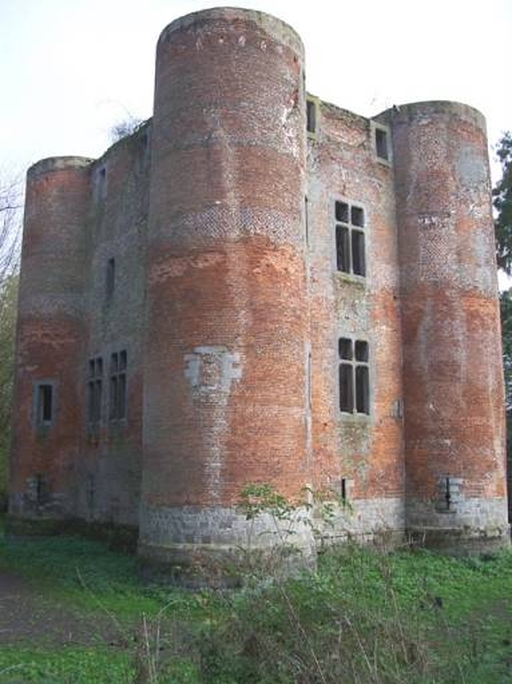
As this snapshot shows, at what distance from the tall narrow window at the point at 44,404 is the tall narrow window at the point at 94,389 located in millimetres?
1307

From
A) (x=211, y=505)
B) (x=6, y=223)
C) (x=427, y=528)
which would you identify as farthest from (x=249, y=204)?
(x=6, y=223)

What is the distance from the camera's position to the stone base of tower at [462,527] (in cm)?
1708

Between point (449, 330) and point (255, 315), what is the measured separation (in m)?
6.41

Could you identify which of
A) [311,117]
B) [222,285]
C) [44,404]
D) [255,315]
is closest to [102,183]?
[44,404]

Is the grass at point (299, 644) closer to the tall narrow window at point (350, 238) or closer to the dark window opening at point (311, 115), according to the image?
the tall narrow window at point (350, 238)

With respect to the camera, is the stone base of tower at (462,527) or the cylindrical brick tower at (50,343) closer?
the stone base of tower at (462,527)

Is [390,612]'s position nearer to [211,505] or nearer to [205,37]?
[211,505]

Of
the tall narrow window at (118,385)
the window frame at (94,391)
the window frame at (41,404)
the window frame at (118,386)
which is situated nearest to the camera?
the window frame at (118,386)

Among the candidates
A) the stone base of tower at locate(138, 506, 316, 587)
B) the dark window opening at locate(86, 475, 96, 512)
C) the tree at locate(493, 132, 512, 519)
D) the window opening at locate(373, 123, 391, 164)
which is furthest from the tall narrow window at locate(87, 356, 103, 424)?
the tree at locate(493, 132, 512, 519)

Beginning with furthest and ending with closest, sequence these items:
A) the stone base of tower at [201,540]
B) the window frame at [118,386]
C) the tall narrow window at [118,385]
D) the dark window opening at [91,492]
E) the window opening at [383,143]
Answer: the dark window opening at [91,492]
the window opening at [383,143]
the tall narrow window at [118,385]
the window frame at [118,386]
the stone base of tower at [201,540]

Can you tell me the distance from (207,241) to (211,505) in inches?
198

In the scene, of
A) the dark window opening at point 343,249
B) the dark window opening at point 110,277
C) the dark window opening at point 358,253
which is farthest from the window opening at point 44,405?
the dark window opening at point 358,253

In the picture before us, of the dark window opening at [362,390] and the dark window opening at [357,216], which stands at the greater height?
the dark window opening at [357,216]

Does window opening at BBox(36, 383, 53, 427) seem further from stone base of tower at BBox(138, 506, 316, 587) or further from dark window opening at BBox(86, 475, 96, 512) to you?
stone base of tower at BBox(138, 506, 316, 587)
